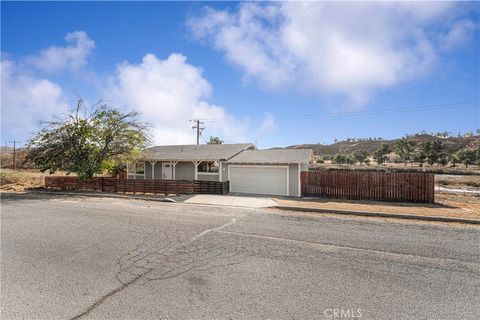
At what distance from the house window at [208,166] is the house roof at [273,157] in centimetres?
205

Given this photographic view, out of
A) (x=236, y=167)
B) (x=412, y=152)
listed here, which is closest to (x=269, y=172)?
(x=236, y=167)

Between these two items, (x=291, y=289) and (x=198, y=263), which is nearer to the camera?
(x=291, y=289)

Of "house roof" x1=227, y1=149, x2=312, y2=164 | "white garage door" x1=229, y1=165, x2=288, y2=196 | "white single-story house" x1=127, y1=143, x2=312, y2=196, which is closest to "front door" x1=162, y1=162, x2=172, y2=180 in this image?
"white single-story house" x1=127, y1=143, x2=312, y2=196

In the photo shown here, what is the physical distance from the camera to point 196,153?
70.5 feet

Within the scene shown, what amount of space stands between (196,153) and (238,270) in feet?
56.4

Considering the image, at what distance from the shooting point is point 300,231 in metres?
7.76

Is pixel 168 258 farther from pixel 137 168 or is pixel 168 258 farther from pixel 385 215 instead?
pixel 137 168

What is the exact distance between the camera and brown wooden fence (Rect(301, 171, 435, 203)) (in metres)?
13.9

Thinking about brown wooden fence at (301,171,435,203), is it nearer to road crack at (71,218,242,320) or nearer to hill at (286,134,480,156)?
road crack at (71,218,242,320)

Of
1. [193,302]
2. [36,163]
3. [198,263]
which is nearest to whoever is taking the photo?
[193,302]

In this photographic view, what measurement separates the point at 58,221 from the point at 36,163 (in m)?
14.1

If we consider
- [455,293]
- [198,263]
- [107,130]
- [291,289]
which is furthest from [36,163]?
[455,293]

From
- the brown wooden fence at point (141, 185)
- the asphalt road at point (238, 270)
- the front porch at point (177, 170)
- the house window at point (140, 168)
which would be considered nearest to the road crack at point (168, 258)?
A: the asphalt road at point (238, 270)

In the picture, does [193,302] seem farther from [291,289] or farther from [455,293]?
[455,293]
